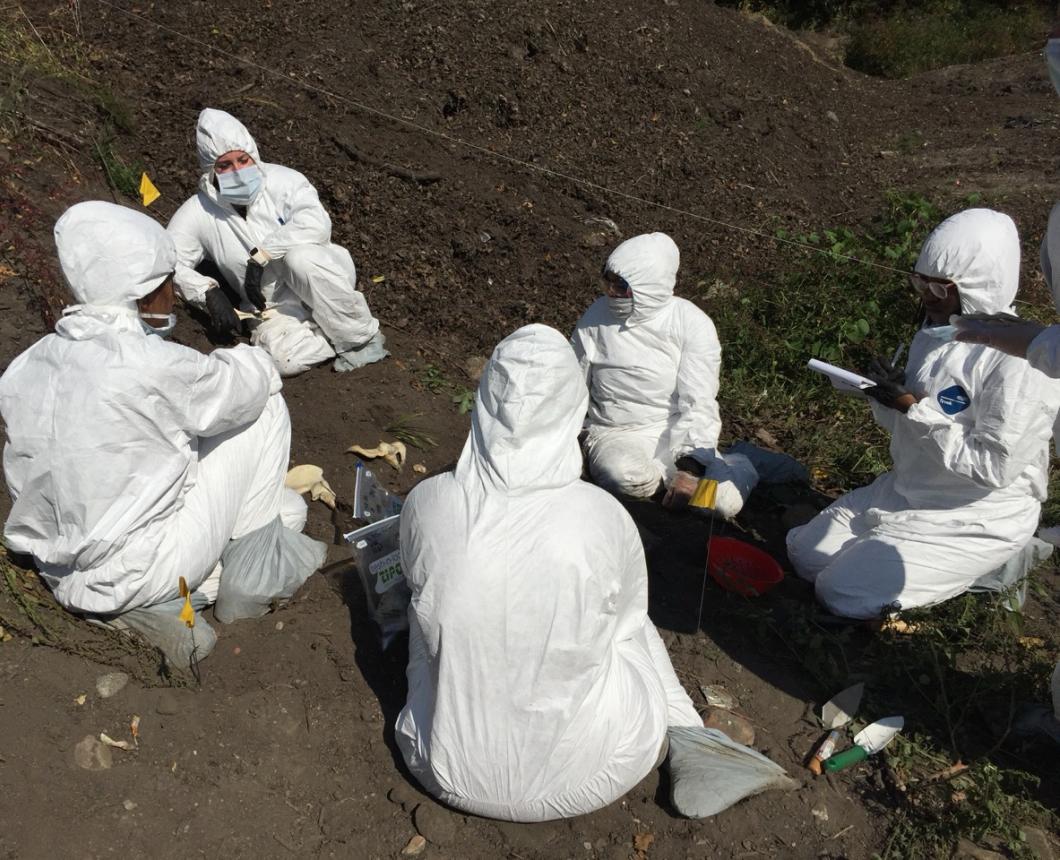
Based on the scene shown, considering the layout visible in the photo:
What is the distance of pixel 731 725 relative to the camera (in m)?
3.05

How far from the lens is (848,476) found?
4879 millimetres

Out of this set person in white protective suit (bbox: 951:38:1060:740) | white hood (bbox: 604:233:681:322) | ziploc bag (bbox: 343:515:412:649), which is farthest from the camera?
white hood (bbox: 604:233:681:322)

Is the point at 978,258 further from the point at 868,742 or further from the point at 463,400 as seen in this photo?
the point at 463,400

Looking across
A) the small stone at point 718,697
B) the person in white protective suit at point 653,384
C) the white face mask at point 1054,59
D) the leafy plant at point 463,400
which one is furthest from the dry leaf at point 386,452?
the white face mask at point 1054,59

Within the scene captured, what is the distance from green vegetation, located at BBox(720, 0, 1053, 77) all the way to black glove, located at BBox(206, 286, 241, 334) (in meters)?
10.6

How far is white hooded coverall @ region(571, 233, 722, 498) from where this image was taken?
434 cm

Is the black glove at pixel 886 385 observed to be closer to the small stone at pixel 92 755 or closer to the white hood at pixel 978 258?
the white hood at pixel 978 258

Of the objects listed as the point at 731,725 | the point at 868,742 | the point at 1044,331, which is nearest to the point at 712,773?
the point at 731,725

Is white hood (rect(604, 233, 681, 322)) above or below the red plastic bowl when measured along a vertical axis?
above

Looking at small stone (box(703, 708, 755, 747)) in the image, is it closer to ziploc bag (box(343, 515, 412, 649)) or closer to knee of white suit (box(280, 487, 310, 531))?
ziploc bag (box(343, 515, 412, 649))

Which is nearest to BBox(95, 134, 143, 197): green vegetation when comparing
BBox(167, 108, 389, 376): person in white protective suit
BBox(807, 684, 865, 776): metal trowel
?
BBox(167, 108, 389, 376): person in white protective suit

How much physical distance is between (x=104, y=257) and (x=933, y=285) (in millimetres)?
3021

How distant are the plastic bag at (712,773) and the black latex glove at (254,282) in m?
3.38

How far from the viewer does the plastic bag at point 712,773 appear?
8.54ft
